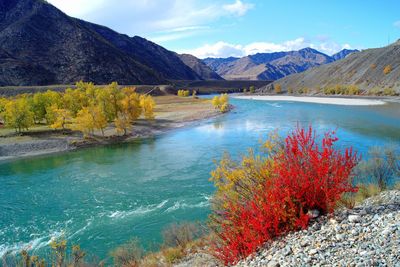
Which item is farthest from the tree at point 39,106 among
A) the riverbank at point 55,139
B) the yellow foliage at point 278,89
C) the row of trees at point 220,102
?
the yellow foliage at point 278,89

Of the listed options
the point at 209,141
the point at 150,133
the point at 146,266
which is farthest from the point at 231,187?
the point at 150,133

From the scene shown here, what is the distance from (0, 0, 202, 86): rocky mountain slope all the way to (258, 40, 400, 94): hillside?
8153 centimetres

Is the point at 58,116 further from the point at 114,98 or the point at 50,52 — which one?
the point at 50,52

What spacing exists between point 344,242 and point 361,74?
481 feet

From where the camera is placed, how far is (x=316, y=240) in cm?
897

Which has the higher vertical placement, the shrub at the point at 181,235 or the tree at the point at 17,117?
the tree at the point at 17,117

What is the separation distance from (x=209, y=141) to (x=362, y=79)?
109827 millimetres

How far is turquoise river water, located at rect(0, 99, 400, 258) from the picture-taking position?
64.7ft

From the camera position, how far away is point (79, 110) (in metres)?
60.8

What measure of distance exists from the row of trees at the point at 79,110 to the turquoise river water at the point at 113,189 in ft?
23.7

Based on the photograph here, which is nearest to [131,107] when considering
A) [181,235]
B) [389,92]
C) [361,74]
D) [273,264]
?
[181,235]

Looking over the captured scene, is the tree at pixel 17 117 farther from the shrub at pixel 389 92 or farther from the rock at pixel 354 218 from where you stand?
the shrub at pixel 389 92

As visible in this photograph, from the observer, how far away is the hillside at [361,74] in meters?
122

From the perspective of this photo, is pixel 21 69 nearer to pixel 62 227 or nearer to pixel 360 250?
pixel 62 227
